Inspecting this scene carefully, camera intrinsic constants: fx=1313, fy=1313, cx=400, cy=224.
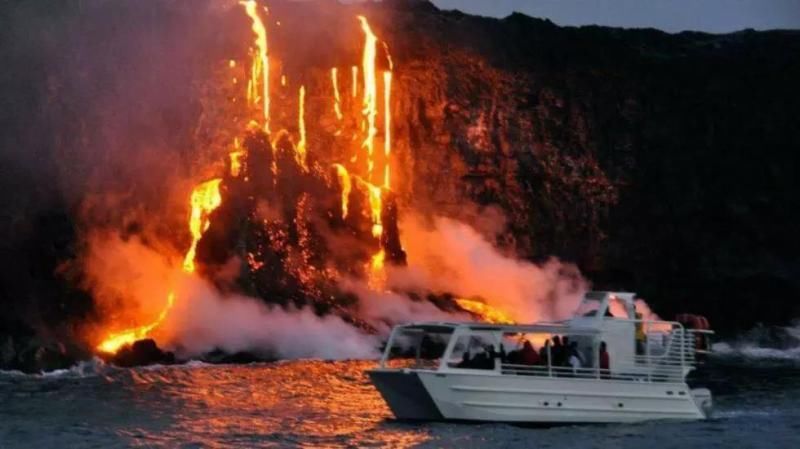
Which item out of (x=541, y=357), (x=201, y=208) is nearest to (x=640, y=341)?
(x=541, y=357)

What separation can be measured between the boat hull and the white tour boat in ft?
0.09

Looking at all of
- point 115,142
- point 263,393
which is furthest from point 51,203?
point 263,393

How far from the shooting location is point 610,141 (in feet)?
257

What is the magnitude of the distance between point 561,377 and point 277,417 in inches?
322

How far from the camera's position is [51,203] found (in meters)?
61.9

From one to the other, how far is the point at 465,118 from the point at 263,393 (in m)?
35.5

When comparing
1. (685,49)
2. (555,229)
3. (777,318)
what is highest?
(685,49)

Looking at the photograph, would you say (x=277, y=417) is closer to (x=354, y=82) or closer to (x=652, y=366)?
(x=652, y=366)

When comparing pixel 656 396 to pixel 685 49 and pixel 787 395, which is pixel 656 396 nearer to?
pixel 787 395

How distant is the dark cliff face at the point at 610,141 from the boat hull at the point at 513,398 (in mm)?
38477

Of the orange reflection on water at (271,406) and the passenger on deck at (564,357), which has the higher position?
the passenger on deck at (564,357)

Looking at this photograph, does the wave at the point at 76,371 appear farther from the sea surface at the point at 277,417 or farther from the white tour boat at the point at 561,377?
the white tour boat at the point at 561,377

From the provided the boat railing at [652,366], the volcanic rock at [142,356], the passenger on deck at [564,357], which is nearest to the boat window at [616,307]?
the boat railing at [652,366]

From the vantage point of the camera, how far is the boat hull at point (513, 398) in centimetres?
3422
